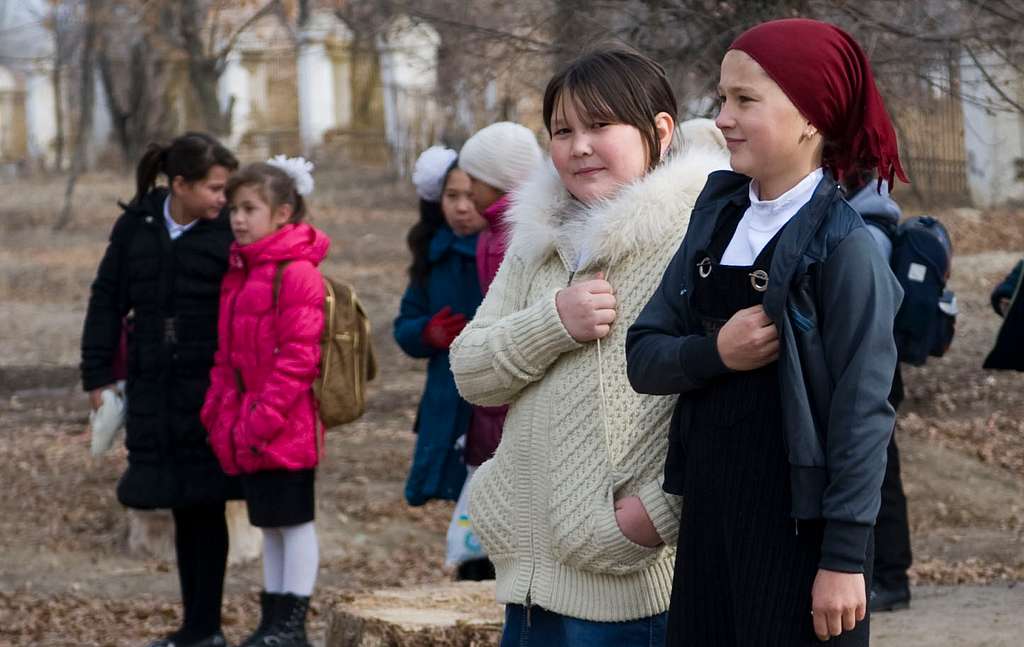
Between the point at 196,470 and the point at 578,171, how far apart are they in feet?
9.38

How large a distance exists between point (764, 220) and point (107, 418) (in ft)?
12.0

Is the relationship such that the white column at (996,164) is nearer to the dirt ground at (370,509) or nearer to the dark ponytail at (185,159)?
the dirt ground at (370,509)

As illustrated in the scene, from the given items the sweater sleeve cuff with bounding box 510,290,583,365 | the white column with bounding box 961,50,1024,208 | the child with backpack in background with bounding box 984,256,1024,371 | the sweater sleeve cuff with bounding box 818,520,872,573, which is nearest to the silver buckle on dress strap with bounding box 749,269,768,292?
the sweater sleeve cuff with bounding box 818,520,872,573

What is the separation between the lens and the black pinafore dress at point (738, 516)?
2.40 m

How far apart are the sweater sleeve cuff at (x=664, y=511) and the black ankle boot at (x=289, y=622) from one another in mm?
2804

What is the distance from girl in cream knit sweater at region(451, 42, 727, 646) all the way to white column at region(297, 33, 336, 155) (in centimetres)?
3013

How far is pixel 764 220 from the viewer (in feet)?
8.15

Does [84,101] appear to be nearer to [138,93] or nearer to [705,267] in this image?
[138,93]

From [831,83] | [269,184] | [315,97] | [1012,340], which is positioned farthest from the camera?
[315,97]

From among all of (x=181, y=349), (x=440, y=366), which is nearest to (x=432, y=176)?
(x=440, y=366)

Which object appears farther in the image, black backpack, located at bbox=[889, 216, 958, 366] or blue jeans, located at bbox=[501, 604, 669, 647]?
black backpack, located at bbox=[889, 216, 958, 366]

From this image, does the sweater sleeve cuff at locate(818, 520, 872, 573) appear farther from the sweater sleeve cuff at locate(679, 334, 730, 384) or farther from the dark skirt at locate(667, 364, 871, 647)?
the sweater sleeve cuff at locate(679, 334, 730, 384)

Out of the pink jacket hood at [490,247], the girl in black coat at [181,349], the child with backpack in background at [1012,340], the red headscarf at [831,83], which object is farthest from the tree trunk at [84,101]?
the red headscarf at [831,83]

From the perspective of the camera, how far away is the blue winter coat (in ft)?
17.3
